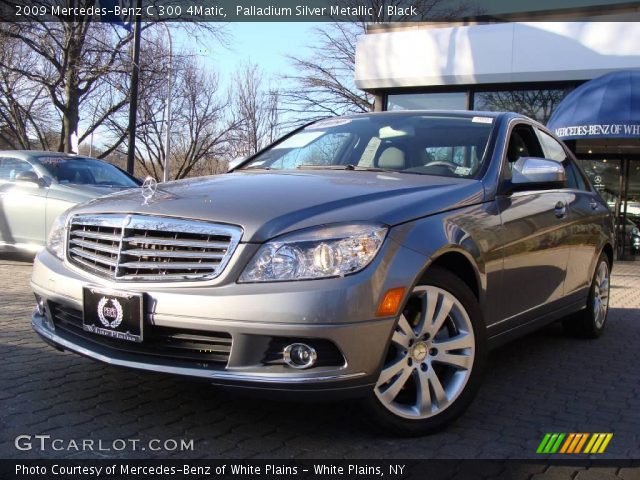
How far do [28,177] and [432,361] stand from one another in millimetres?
6523

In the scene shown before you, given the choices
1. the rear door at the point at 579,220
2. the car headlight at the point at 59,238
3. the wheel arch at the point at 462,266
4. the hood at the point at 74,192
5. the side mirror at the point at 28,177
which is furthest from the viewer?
the side mirror at the point at 28,177

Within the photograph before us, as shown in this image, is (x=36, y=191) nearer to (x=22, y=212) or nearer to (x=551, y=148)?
(x=22, y=212)

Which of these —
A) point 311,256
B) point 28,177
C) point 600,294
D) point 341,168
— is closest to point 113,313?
point 311,256

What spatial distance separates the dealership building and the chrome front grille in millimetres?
10094

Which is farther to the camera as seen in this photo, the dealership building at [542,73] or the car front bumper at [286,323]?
the dealership building at [542,73]

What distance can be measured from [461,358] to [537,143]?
2.25 metres

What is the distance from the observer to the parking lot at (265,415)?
2850mm

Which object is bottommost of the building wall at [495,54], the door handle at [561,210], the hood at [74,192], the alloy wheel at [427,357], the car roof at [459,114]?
the alloy wheel at [427,357]

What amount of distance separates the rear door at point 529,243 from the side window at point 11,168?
21.0 feet

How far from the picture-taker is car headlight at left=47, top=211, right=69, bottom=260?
3355 mm

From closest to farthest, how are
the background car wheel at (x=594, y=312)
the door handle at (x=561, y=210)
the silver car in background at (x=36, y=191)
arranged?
1. the door handle at (x=561, y=210)
2. the background car wheel at (x=594, y=312)
3. the silver car in background at (x=36, y=191)

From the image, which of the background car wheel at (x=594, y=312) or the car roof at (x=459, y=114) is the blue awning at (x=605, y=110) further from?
the car roof at (x=459, y=114)

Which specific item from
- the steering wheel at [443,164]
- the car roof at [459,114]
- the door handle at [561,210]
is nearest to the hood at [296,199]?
the steering wheel at [443,164]

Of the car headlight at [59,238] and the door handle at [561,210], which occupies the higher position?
the door handle at [561,210]
